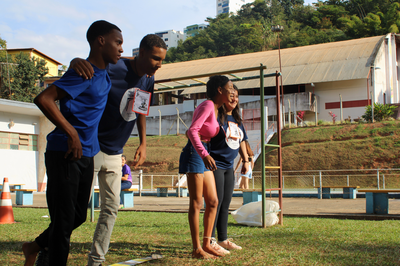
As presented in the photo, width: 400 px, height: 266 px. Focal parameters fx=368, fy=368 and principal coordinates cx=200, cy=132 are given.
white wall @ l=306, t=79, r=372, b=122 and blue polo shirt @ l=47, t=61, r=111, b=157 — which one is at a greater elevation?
white wall @ l=306, t=79, r=372, b=122

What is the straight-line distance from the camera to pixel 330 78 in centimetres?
2889

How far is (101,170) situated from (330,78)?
28.5m

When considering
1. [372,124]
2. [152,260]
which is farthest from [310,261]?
[372,124]

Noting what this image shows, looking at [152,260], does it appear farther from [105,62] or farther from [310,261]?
[105,62]

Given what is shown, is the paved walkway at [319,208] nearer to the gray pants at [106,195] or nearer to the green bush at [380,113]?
the gray pants at [106,195]

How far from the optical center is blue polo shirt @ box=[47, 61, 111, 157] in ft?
7.64

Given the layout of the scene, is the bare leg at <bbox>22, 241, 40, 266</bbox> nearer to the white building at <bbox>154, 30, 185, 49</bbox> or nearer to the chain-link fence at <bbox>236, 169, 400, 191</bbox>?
the chain-link fence at <bbox>236, 169, 400, 191</bbox>

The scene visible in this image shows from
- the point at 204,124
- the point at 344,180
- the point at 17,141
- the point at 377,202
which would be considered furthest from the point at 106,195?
the point at 17,141

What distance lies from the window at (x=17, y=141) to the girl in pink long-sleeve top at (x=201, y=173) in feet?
56.4

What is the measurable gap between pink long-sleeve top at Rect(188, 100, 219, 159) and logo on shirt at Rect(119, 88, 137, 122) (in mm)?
626

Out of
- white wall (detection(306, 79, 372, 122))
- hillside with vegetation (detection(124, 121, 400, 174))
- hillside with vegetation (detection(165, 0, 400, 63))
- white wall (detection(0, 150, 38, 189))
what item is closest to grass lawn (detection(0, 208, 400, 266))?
white wall (detection(0, 150, 38, 189))

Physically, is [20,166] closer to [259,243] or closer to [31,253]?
[259,243]

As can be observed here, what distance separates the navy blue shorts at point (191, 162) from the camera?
3.47 meters

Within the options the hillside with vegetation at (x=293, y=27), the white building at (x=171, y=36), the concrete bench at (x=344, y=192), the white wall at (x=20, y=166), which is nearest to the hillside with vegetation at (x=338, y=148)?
the white wall at (x=20, y=166)
